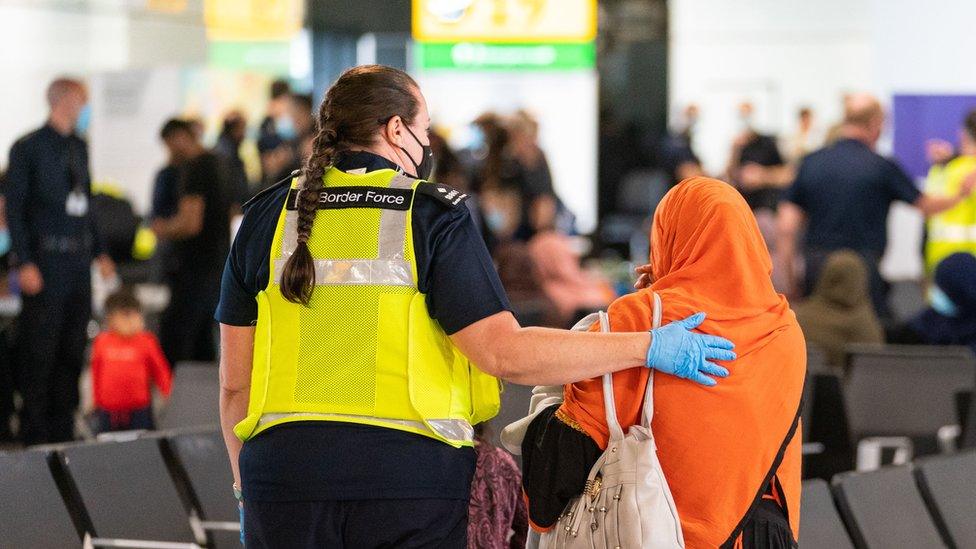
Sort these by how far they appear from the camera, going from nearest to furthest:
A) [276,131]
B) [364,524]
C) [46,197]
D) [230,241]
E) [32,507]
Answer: [364,524], [32,507], [46,197], [230,241], [276,131]

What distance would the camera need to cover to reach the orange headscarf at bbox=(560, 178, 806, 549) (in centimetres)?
248

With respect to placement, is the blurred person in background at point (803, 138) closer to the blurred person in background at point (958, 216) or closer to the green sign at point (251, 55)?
the blurred person in background at point (958, 216)

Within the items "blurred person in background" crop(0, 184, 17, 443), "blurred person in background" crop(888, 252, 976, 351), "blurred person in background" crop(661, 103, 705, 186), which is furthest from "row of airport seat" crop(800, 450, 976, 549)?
"blurred person in background" crop(661, 103, 705, 186)

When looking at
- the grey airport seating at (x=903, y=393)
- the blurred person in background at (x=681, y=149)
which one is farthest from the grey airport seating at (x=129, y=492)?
the blurred person in background at (x=681, y=149)

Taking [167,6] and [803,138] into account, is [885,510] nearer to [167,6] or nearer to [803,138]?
[167,6]

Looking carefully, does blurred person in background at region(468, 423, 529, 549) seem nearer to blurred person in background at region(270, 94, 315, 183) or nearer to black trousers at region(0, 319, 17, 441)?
black trousers at region(0, 319, 17, 441)

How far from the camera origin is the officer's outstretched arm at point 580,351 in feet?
7.73

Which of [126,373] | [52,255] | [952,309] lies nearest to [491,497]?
[126,373]

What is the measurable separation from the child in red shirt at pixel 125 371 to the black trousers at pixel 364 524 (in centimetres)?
399

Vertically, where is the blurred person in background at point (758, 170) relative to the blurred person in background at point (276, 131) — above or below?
below

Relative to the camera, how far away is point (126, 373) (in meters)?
6.21

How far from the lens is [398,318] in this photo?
7.75 feet

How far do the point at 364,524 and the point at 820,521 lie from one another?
4.77 ft

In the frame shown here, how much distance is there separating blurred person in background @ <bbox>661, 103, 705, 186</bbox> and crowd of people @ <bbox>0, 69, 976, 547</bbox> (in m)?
2.99
